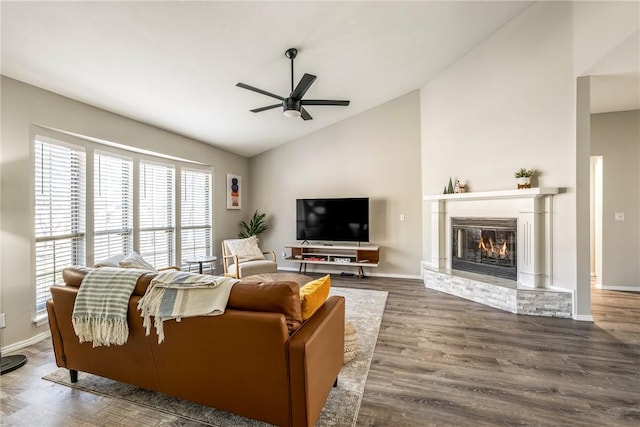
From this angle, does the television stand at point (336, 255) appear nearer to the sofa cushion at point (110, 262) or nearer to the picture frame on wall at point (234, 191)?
the picture frame on wall at point (234, 191)

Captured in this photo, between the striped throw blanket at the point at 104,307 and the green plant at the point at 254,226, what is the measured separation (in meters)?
4.28

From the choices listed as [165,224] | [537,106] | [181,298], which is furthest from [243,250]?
[537,106]

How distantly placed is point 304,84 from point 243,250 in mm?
3391

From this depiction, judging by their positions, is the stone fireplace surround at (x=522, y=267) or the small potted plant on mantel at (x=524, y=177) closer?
the stone fireplace surround at (x=522, y=267)

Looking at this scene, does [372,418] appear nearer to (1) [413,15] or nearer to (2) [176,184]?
(1) [413,15]

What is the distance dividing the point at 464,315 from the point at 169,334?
339 centimetres

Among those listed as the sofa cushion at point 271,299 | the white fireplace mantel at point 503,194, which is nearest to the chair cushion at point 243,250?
the white fireplace mantel at point 503,194

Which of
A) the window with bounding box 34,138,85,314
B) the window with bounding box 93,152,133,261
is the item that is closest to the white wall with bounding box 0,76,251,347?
the window with bounding box 34,138,85,314

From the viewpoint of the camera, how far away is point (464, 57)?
448cm

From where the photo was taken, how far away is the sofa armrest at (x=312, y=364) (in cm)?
141

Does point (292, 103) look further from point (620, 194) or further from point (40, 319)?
point (620, 194)

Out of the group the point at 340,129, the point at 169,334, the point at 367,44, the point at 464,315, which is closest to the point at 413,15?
the point at 367,44

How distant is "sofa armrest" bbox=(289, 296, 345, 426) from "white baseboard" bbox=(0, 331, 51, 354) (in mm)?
3083

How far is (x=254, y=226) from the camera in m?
6.25
